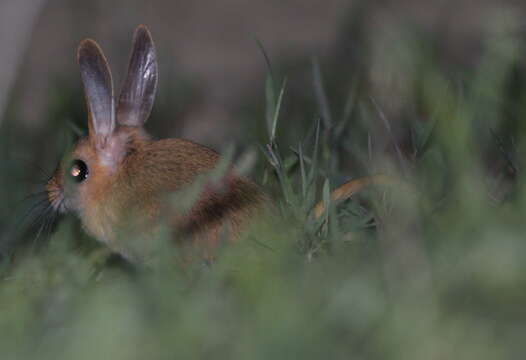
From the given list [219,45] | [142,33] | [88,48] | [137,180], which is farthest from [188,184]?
[219,45]

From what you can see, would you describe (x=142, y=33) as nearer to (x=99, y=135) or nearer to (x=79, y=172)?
(x=99, y=135)

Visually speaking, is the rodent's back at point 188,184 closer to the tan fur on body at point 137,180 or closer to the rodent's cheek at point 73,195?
the tan fur on body at point 137,180

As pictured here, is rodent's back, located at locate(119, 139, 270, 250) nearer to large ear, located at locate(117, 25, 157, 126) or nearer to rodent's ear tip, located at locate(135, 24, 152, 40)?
large ear, located at locate(117, 25, 157, 126)

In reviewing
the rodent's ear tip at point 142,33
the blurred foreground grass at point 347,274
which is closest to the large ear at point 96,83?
the rodent's ear tip at point 142,33

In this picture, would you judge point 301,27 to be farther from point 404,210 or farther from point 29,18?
point 404,210

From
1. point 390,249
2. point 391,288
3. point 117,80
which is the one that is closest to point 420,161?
point 390,249

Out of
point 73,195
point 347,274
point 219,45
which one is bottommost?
point 219,45

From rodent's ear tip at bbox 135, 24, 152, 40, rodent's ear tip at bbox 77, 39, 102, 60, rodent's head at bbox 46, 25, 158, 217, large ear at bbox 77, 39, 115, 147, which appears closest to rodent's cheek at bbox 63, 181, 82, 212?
rodent's head at bbox 46, 25, 158, 217
